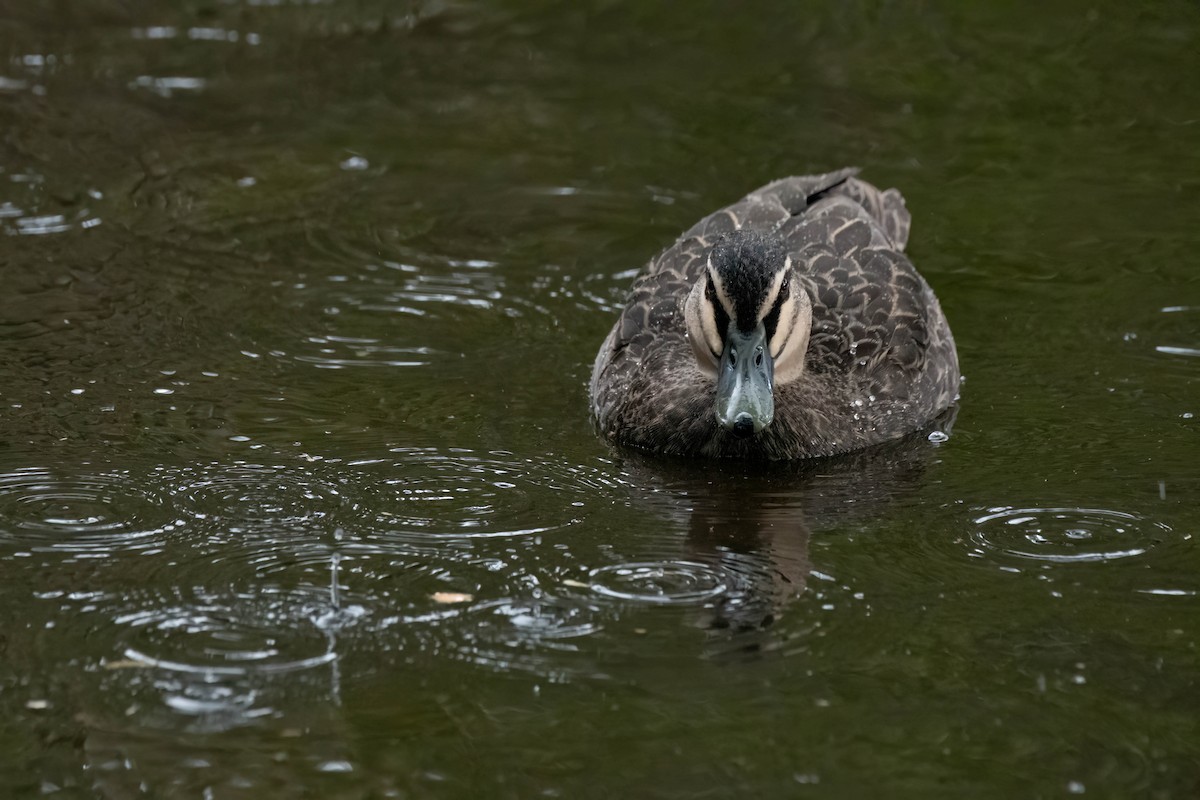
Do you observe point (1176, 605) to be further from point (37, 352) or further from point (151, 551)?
point (37, 352)

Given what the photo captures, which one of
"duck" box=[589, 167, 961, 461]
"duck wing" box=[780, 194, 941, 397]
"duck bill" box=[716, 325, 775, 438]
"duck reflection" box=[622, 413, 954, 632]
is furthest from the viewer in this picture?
"duck wing" box=[780, 194, 941, 397]

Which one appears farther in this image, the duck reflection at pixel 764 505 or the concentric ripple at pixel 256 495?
the concentric ripple at pixel 256 495

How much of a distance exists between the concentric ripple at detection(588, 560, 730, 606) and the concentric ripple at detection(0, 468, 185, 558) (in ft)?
6.26

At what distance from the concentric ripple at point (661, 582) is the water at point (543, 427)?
0.02 meters

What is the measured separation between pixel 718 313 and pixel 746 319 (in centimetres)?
20

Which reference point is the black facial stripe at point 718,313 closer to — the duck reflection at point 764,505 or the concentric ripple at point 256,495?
the duck reflection at point 764,505

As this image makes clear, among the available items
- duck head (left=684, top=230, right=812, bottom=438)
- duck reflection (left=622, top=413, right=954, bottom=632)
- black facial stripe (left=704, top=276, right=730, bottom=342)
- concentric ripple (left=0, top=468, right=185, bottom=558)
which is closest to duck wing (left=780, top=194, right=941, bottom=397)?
duck reflection (left=622, top=413, right=954, bottom=632)

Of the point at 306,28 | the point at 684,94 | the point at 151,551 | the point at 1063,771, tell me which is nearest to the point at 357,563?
the point at 151,551

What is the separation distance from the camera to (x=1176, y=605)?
7.25m

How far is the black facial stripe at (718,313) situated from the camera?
890cm

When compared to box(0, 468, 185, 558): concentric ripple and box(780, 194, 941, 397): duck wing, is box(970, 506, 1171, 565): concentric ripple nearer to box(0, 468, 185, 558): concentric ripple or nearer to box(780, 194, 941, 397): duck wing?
box(780, 194, 941, 397): duck wing

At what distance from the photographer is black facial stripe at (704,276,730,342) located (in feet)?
29.2

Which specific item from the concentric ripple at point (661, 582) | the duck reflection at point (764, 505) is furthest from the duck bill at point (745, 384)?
the concentric ripple at point (661, 582)

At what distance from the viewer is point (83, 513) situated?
318 inches
